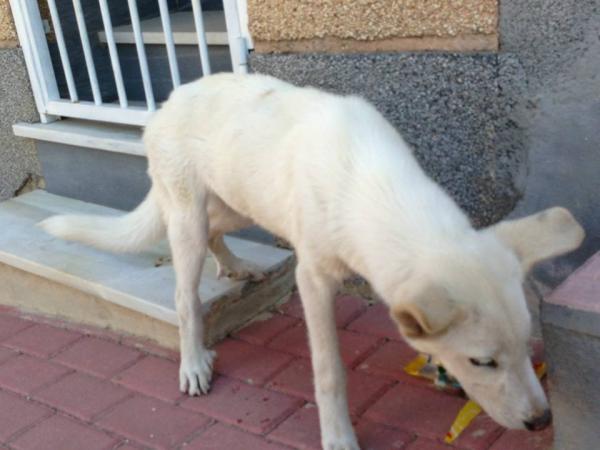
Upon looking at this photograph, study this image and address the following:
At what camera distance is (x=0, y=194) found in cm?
594

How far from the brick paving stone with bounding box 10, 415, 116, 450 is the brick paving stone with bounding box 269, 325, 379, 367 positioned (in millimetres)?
912

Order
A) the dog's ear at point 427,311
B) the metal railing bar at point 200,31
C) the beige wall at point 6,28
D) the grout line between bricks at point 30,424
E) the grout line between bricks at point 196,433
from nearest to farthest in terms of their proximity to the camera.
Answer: the dog's ear at point 427,311 → the grout line between bricks at point 196,433 → the grout line between bricks at point 30,424 → the metal railing bar at point 200,31 → the beige wall at point 6,28

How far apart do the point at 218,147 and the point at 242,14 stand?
108 centimetres

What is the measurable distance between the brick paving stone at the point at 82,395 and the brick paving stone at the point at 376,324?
1.12m

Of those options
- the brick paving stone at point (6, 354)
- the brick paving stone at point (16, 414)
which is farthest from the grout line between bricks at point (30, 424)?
the brick paving stone at point (6, 354)

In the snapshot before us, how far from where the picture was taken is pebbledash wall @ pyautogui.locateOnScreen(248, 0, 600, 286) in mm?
3223

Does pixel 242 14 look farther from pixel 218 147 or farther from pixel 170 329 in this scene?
pixel 170 329

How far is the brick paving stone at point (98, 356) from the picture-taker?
12.7 ft

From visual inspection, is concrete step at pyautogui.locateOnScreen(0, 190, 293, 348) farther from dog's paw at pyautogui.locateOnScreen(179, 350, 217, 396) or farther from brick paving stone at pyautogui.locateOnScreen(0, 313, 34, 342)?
dog's paw at pyautogui.locateOnScreen(179, 350, 217, 396)

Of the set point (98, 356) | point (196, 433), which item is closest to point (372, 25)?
point (196, 433)

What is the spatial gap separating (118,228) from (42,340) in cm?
78

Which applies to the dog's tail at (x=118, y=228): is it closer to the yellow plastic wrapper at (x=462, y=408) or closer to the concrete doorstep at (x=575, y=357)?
the yellow plastic wrapper at (x=462, y=408)

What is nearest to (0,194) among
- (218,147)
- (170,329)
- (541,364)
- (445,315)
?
(170,329)

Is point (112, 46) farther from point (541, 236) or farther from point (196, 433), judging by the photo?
point (541, 236)
